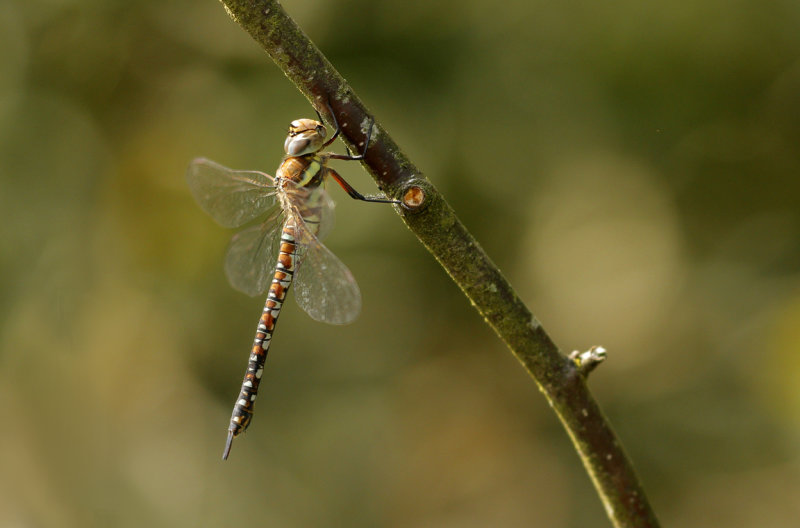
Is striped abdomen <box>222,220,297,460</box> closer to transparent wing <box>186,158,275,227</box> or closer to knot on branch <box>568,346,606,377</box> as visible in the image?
transparent wing <box>186,158,275,227</box>

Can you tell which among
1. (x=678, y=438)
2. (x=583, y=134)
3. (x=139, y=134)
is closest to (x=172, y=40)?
(x=139, y=134)

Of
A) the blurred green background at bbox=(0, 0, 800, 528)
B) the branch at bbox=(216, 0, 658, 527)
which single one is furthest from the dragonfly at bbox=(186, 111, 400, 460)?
the blurred green background at bbox=(0, 0, 800, 528)

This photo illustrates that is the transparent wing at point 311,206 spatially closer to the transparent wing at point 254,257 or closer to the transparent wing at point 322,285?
the transparent wing at point 322,285

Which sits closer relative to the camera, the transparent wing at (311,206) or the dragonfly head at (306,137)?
the dragonfly head at (306,137)

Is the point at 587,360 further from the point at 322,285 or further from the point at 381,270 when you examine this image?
the point at 381,270

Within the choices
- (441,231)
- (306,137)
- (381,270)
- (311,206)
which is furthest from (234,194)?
(381,270)

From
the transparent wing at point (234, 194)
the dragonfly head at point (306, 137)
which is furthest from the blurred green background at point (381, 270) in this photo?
the dragonfly head at point (306, 137)
